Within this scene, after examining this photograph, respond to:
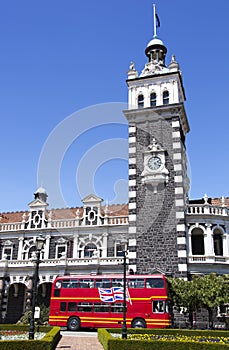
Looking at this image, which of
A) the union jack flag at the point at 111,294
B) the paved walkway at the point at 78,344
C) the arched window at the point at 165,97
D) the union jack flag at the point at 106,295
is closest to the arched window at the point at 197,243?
the union jack flag at the point at 111,294

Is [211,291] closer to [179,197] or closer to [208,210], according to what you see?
[208,210]

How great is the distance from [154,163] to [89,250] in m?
12.3

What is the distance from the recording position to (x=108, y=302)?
102 ft

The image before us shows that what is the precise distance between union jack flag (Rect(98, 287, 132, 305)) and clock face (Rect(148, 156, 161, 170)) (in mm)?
14330

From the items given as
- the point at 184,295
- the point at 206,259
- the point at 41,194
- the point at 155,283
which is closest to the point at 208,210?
the point at 206,259

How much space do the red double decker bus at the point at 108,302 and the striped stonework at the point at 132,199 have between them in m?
6.73

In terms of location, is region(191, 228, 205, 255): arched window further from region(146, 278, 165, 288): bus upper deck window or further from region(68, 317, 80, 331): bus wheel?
region(68, 317, 80, 331): bus wheel

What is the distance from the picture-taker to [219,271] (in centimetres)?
3634

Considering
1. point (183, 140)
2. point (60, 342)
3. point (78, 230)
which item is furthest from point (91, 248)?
point (60, 342)

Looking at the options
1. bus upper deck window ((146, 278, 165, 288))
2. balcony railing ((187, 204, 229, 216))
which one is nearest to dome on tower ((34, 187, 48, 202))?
balcony railing ((187, 204, 229, 216))

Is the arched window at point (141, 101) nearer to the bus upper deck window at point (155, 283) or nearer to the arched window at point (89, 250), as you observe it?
the arched window at point (89, 250)

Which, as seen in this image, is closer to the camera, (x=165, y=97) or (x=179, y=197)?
(x=179, y=197)

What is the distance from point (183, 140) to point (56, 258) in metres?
20.3

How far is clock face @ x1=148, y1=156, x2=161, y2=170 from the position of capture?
40.4 m
